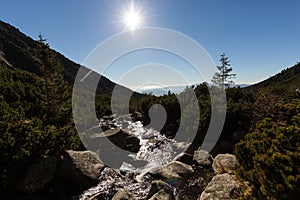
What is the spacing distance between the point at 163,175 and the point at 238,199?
4.56 metres

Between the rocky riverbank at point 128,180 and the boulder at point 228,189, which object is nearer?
the boulder at point 228,189

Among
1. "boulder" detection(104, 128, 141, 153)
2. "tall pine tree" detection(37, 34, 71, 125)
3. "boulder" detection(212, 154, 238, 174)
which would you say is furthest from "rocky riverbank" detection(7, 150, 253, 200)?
"tall pine tree" detection(37, 34, 71, 125)

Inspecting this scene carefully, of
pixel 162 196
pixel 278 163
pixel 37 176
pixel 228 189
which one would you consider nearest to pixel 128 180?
pixel 162 196

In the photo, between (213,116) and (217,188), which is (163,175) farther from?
(213,116)

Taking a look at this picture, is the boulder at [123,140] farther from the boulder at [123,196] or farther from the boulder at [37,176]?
the boulder at [123,196]

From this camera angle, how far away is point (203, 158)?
43.7ft

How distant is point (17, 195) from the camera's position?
9000 millimetres

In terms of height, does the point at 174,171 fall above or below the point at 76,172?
below

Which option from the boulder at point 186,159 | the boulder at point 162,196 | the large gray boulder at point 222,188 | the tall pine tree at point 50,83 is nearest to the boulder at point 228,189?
Answer: the large gray boulder at point 222,188

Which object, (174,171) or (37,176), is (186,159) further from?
(37,176)

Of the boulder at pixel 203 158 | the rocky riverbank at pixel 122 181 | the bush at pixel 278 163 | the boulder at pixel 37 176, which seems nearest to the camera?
the bush at pixel 278 163

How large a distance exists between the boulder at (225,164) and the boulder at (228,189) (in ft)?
4.51

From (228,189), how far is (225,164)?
321 centimetres

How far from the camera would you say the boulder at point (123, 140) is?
16609 mm
